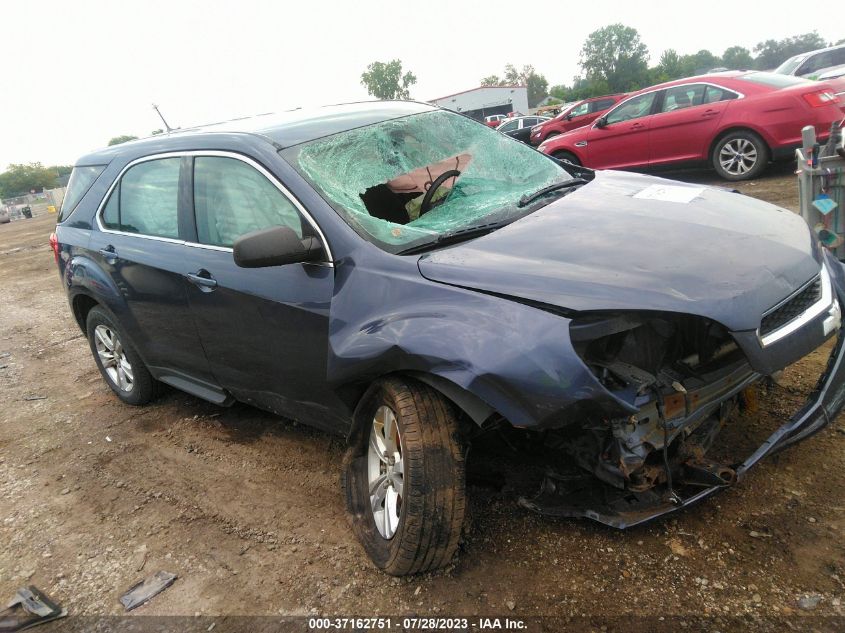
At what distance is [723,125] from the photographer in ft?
27.6

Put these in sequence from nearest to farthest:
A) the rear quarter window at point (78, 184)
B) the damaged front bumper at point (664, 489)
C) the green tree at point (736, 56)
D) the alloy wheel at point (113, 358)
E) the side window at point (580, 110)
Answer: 1. the damaged front bumper at point (664, 489)
2. the rear quarter window at point (78, 184)
3. the alloy wheel at point (113, 358)
4. the side window at point (580, 110)
5. the green tree at point (736, 56)

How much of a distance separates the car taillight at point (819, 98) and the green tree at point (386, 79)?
96.2 m

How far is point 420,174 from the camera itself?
11.0 feet

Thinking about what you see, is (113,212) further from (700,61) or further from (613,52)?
(700,61)

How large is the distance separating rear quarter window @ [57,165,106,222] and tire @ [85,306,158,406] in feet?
2.48

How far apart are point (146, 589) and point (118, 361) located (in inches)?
91.8

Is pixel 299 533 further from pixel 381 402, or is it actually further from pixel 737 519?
pixel 737 519

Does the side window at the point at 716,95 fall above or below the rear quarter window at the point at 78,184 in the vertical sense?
below

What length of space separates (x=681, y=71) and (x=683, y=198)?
Answer: 102457mm

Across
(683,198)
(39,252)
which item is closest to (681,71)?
(39,252)

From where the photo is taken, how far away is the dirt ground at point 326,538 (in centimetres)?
229

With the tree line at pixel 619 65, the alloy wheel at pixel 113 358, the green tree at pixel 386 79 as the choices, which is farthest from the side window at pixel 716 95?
the green tree at pixel 386 79

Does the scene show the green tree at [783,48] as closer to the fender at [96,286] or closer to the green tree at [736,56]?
the green tree at [736,56]

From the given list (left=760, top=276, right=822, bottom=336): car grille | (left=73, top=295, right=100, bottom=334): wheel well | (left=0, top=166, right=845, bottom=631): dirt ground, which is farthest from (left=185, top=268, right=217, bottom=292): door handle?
(left=760, top=276, right=822, bottom=336): car grille
